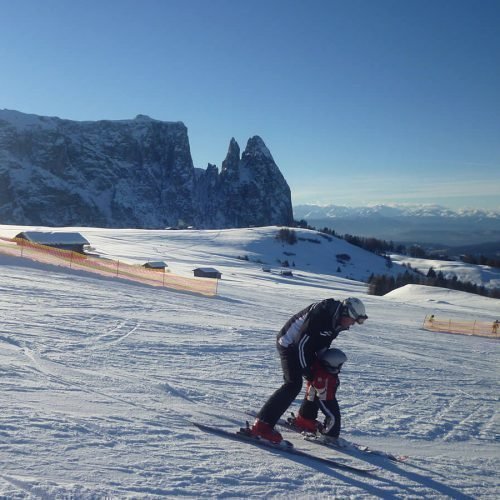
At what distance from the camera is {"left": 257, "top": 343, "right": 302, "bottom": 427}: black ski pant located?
5.42 meters

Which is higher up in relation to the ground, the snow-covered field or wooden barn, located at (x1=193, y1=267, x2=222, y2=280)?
the snow-covered field

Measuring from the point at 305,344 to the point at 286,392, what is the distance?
1.87 ft

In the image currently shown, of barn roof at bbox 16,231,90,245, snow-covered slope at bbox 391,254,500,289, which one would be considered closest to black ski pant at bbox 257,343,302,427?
barn roof at bbox 16,231,90,245

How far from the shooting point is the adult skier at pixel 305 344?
534 centimetres

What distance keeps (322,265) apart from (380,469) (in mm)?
99622

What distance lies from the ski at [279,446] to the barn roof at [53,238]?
141 feet

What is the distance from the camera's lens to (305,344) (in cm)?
543

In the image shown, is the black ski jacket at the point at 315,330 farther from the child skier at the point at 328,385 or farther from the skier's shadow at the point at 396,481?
the skier's shadow at the point at 396,481

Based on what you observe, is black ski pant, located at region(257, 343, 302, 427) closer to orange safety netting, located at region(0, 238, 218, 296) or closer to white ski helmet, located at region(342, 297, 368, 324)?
white ski helmet, located at region(342, 297, 368, 324)

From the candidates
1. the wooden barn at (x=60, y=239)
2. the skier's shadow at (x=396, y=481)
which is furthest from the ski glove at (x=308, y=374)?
the wooden barn at (x=60, y=239)

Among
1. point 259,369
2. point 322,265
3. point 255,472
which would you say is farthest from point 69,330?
point 322,265

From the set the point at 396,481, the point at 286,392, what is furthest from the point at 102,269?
the point at 396,481

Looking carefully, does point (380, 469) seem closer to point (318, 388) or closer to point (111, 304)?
point (318, 388)

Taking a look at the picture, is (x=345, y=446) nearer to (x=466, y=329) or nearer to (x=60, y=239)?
(x=466, y=329)
